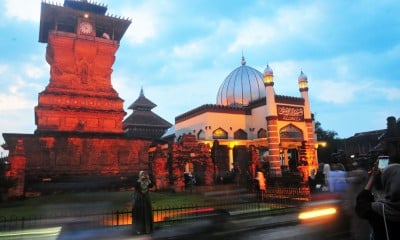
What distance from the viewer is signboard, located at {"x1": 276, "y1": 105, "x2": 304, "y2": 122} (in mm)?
33938

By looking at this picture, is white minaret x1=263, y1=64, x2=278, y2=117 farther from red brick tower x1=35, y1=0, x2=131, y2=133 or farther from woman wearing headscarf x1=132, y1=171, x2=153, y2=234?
woman wearing headscarf x1=132, y1=171, x2=153, y2=234

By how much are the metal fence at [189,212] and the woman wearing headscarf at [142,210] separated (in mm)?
764

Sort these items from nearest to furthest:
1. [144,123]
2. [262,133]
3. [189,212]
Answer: [189,212], [262,133], [144,123]

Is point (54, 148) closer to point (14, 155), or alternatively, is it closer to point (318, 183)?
point (14, 155)

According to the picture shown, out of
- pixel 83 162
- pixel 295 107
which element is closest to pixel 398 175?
pixel 83 162

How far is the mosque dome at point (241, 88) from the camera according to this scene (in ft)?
130

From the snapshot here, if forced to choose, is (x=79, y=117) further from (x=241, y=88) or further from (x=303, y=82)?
(x=303, y=82)

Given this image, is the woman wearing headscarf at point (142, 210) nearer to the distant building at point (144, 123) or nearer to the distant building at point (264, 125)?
the distant building at point (264, 125)

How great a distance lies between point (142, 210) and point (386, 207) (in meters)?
6.46

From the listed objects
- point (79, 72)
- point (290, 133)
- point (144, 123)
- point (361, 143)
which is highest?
point (79, 72)

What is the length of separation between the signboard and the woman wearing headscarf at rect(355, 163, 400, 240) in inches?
1235

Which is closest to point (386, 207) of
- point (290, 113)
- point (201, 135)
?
point (201, 135)

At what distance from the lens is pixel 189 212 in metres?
6.80

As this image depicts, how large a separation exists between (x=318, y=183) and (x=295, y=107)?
2394 centimetres
